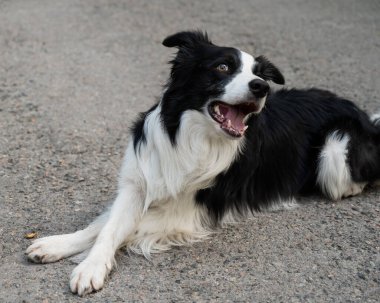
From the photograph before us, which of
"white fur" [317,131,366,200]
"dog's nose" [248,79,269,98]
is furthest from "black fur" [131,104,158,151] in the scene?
"white fur" [317,131,366,200]

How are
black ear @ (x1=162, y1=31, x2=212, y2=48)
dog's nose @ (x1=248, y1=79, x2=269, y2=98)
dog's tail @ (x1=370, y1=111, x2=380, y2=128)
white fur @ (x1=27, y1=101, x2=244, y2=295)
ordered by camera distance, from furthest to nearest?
dog's tail @ (x1=370, y1=111, x2=380, y2=128)
black ear @ (x1=162, y1=31, x2=212, y2=48)
white fur @ (x1=27, y1=101, x2=244, y2=295)
dog's nose @ (x1=248, y1=79, x2=269, y2=98)

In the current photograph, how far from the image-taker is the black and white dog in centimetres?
393

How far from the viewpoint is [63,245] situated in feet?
13.2

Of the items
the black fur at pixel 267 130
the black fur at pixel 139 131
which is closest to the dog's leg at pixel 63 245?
the black fur at pixel 139 131

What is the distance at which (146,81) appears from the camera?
7.56 m

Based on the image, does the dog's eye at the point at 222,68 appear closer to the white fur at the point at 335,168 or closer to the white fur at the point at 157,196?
the white fur at the point at 157,196

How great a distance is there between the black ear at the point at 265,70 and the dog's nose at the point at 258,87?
29 centimetres

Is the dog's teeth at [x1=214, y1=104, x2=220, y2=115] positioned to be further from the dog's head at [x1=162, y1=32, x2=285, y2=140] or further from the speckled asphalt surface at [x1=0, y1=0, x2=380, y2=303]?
the speckled asphalt surface at [x1=0, y1=0, x2=380, y2=303]

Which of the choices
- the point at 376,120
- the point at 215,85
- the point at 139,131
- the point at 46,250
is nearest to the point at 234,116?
the point at 215,85

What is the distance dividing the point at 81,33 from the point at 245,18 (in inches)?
116

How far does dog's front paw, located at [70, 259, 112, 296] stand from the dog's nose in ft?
4.73

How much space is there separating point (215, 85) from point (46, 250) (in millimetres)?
1556

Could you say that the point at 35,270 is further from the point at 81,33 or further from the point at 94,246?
the point at 81,33

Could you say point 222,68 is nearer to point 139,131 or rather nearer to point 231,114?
point 231,114
